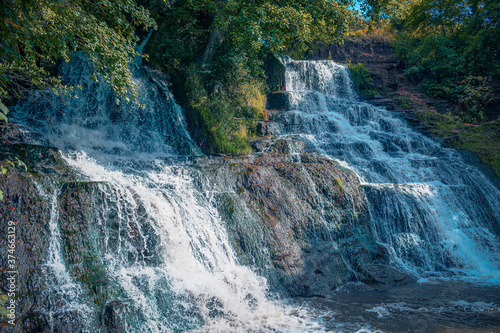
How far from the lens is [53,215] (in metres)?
5.40

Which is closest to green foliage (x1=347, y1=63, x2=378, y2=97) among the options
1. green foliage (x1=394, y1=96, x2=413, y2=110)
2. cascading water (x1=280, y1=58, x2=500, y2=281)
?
green foliage (x1=394, y1=96, x2=413, y2=110)

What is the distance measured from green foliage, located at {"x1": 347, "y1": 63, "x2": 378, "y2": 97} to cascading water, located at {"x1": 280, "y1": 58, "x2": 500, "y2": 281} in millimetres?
2886

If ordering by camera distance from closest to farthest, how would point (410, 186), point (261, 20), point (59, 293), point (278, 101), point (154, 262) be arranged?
point (59, 293), point (154, 262), point (410, 186), point (261, 20), point (278, 101)

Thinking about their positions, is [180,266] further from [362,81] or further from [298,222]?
[362,81]

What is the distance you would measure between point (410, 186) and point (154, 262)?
7.89m

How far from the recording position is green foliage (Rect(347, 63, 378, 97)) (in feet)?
62.2

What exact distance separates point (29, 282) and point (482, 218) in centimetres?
1172

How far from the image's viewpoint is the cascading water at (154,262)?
16.4 feet

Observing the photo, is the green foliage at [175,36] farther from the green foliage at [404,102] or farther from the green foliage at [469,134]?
the green foliage at [469,134]

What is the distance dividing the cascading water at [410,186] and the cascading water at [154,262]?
182 inches

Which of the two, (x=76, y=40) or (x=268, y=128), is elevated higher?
(x=76, y=40)

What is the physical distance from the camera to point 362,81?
63.5 feet

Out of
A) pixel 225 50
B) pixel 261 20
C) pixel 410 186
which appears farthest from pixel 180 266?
pixel 225 50

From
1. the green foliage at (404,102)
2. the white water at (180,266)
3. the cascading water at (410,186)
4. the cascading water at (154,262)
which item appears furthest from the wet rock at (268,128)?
the green foliage at (404,102)
